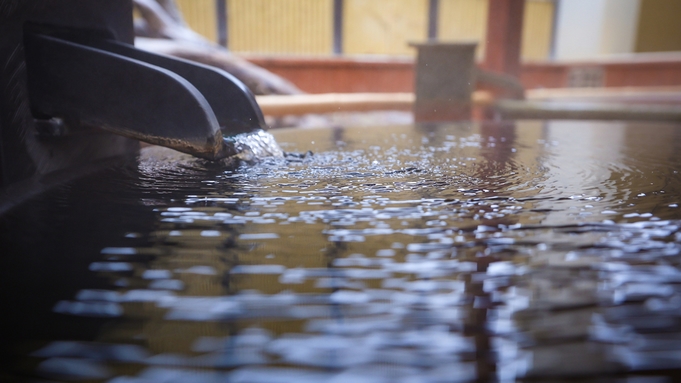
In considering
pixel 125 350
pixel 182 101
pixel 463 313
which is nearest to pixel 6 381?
pixel 125 350

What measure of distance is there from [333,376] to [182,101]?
1018mm

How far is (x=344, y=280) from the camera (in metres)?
0.62

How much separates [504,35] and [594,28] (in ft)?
15.7

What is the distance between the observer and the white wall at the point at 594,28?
10539 millimetres

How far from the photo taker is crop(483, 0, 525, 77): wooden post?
23.3 ft

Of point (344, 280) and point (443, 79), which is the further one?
point (443, 79)

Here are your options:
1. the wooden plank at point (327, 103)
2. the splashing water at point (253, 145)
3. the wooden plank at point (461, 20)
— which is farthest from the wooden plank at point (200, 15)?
the splashing water at point (253, 145)

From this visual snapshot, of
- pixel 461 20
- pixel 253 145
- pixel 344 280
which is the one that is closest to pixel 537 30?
A: pixel 461 20

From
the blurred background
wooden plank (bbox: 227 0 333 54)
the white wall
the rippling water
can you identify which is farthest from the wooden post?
the rippling water

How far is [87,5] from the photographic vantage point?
152 cm

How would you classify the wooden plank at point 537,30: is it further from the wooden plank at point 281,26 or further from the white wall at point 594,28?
the wooden plank at point 281,26

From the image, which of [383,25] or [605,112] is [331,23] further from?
[605,112]

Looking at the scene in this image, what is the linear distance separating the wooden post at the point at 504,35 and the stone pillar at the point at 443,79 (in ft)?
7.08

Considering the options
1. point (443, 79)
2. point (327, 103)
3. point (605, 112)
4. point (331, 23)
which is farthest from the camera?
point (331, 23)
